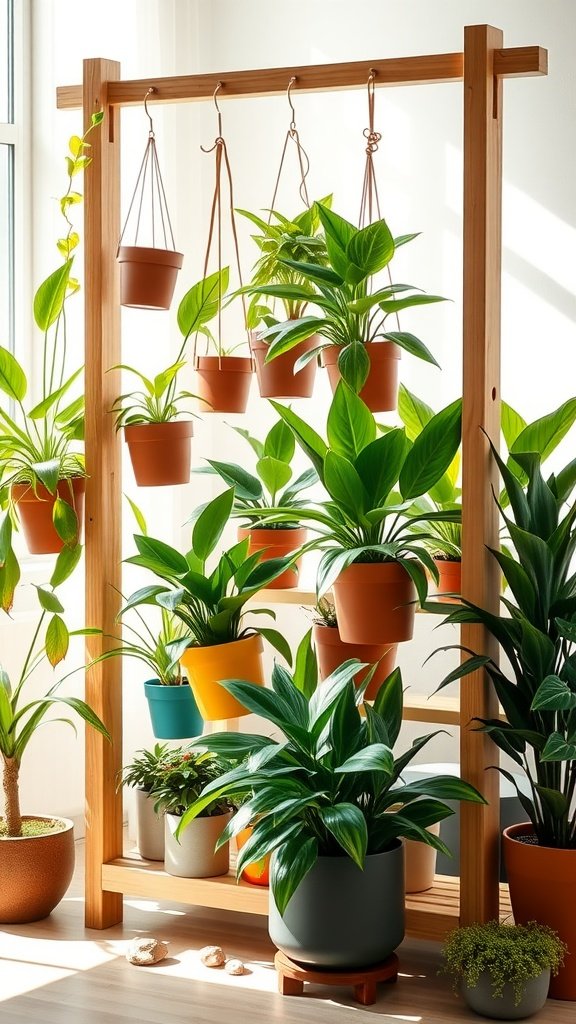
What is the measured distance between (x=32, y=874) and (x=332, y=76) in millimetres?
1984

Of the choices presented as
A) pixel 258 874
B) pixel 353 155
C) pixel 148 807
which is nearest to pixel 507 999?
pixel 258 874

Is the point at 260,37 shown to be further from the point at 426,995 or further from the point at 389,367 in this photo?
the point at 426,995

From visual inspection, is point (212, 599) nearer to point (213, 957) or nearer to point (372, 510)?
point (372, 510)

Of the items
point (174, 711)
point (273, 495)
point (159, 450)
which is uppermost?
point (159, 450)

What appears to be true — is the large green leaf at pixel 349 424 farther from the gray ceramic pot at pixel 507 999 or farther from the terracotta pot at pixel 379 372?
the gray ceramic pot at pixel 507 999

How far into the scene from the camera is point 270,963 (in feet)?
9.57

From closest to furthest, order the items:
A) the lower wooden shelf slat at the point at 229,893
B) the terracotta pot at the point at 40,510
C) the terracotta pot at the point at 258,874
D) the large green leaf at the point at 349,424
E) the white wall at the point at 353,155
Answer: the large green leaf at the point at 349,424
the lower wooden shelf slat at the point at 229,893
the terracotta pot at the point at 258,874
the terracotta pot at the point at 40,510
the white wall at the point at 353,155

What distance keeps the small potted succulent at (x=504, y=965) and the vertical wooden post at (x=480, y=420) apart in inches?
5.0

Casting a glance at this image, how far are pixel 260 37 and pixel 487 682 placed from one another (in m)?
2.48

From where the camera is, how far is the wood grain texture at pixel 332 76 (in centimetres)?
267

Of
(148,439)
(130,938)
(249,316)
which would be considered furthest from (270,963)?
Result: (249,316)

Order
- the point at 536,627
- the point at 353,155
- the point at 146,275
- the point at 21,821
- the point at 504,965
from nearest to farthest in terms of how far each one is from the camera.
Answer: the point at 504,965
the point at 536,627
the point at 146,275
the point at 21,821
the point at 353,155

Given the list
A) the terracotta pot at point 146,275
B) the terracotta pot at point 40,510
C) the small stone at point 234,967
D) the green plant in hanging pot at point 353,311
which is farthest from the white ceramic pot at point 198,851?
the terracotta pot at point 146,275

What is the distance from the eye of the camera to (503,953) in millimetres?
2553
